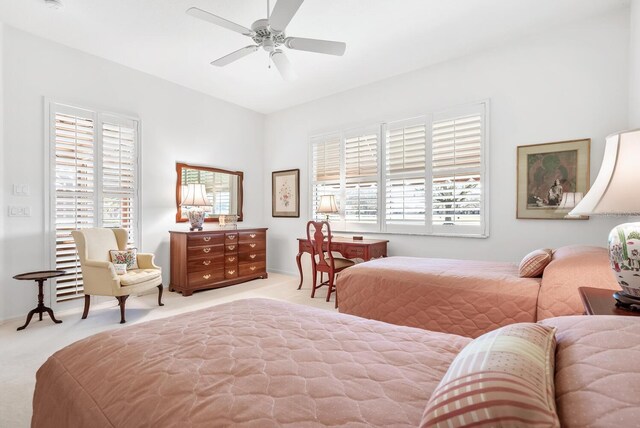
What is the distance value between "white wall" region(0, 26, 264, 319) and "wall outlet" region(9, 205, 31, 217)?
5cm

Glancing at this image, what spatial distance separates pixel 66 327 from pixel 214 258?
182cm

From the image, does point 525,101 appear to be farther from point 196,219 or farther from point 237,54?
point 196,219

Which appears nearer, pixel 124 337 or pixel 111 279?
pixel 124 337

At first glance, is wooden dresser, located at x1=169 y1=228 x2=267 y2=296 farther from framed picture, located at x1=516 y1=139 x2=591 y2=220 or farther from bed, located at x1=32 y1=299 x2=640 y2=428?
framed picture, located at x1=516 y1=139 x2=591 y2=220

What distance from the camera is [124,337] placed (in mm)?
1253

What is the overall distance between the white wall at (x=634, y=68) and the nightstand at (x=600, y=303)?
1975mm

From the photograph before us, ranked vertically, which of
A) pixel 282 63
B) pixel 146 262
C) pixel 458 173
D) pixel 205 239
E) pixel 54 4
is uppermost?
pixel 54 4

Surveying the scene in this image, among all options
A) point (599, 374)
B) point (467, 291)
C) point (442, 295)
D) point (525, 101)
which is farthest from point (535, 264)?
point (525, 101)

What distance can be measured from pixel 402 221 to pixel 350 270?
177cm

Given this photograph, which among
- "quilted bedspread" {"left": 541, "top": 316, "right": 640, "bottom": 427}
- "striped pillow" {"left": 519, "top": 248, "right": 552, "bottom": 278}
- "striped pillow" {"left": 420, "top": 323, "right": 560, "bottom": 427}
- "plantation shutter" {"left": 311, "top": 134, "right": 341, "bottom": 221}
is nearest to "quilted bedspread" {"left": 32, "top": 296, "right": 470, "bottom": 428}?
"striped pillow" {"left": 420, "top": 323, "right": 560, "bottom": 427}

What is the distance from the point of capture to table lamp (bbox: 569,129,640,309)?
113 cm

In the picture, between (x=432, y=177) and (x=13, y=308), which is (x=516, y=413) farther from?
(x=13, y=308)

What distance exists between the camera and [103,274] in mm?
3260

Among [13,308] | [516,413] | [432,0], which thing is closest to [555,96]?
[432,0]
